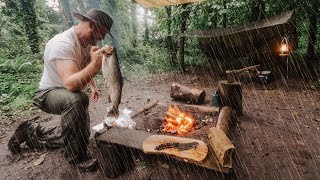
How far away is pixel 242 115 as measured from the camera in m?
6.04

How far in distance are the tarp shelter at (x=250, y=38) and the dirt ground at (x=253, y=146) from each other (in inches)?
76.0

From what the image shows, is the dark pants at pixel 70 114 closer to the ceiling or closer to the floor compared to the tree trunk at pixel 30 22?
closer to the floor

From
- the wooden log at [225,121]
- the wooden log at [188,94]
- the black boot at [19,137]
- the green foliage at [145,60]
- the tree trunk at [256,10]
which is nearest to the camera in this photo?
the wooden log at [225,121]

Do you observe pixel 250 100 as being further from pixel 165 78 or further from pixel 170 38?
pixel 170 38

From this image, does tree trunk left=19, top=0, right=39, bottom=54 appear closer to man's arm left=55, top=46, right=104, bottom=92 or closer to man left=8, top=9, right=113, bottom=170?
man left=8, top=9, right=113, bottom=170

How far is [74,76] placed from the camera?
338 cm

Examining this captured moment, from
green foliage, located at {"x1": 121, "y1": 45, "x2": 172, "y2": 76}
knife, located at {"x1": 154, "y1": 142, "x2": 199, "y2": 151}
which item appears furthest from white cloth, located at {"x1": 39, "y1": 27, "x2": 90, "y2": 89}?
green foliage, located at {"x1": 121, "y1": 45, "x2": 172, "y2": 76}

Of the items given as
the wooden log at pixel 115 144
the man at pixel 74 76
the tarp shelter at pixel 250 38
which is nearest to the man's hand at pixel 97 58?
the man at pixel 74 76

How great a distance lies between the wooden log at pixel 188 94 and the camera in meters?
6.91

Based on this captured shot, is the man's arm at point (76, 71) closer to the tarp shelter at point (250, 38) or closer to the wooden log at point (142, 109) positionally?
the wooden log at point (142, 109)

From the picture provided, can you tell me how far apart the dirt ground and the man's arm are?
4.59ft

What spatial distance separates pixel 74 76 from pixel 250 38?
24.2 feet

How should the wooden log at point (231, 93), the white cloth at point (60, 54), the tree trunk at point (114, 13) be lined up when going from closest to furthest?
the white cloth at point (60, 54) < the wooden log at point (231, 93) < the tree trunk at point (114, 13)

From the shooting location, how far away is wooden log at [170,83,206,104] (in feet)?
22.7
